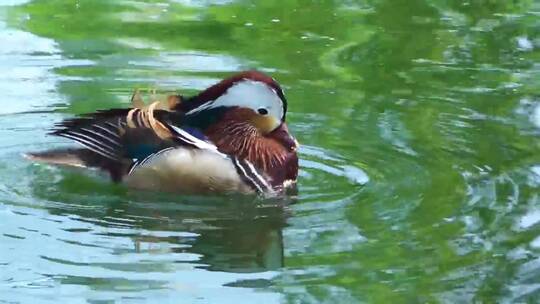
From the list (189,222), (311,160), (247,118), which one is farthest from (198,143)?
(311,160)

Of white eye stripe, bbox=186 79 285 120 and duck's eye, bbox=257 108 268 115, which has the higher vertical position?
white eye stripe, bbox=186 79 285 120

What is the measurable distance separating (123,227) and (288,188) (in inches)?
39.6

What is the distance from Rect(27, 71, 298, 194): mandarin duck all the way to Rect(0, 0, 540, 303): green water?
0.34 ft

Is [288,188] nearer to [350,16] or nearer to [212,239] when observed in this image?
[212,239]

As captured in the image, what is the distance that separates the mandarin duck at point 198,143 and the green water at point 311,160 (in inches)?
4.0

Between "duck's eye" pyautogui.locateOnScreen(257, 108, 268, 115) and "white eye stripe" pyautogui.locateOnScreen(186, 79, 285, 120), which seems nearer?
"white eye stripe" pyautogui.locateOnScreen(186, 79, 285, 120)

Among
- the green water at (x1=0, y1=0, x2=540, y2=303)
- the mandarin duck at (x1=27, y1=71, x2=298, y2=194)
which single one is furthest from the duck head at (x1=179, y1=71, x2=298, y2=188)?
the green water at (x1=0, y1=0, x2=540, y2=303)

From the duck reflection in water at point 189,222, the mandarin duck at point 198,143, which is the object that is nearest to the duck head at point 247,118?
the mandarin duck at point 198,143

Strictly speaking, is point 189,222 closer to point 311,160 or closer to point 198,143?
point 198,143

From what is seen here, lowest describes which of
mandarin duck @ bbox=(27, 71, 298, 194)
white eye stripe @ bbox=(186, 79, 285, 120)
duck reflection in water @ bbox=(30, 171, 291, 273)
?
duck reflection in water @ bbox=(30, 171, 291, 273)

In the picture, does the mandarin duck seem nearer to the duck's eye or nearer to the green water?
the duck's eye

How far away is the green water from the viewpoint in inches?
239

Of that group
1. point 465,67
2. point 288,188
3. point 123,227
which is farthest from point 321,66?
point 123,227

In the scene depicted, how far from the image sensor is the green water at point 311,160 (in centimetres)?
608
